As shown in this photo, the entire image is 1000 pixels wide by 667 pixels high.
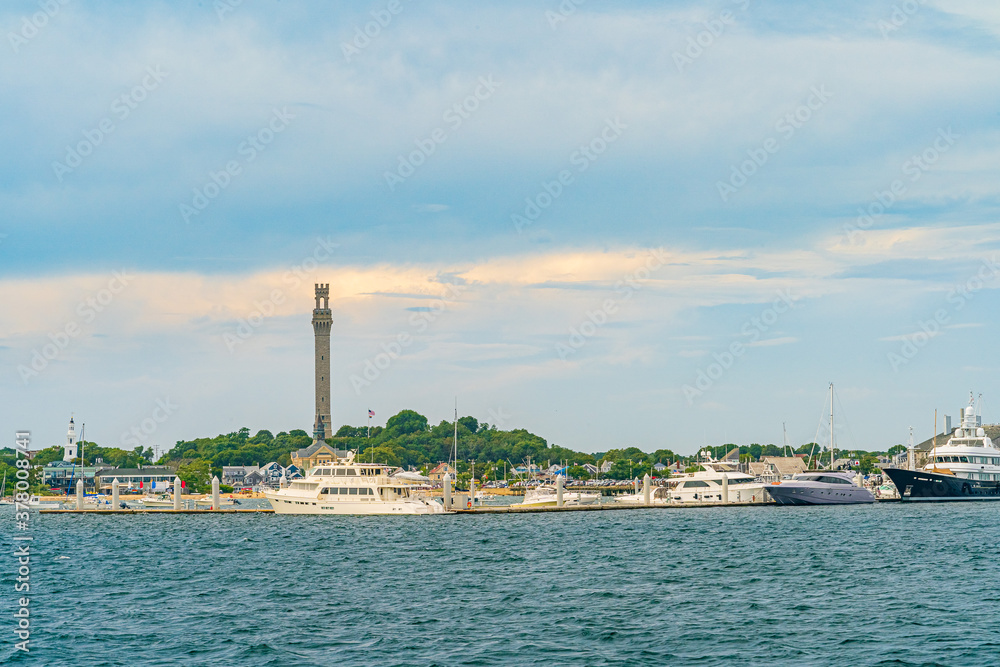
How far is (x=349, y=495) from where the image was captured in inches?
3428

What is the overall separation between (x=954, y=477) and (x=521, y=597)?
264 feet

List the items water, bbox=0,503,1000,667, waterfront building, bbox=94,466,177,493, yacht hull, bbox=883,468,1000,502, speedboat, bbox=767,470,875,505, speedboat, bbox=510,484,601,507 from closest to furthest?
water, bbox=0,503,1000,667, speedboat, bbox=767,470,875,505, speedboat, bbox=510,484,601,507, yacht hull, bbox=883,468,1000,502, waterfront building, bbox=94,466,177,493

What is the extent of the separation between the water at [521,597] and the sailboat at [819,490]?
27.2 m

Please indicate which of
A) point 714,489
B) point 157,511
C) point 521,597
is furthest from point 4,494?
point 521,597

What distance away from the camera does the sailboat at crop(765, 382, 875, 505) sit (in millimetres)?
99375

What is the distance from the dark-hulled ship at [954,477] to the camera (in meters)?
107

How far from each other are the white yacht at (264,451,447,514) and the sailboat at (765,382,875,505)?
107 ft

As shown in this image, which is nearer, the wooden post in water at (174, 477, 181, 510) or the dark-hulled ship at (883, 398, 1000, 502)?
the wooden post in water at (174, 477, 181, 510)

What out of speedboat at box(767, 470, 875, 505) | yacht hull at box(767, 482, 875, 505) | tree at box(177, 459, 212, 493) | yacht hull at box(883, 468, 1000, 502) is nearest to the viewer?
yacht hull at box(767, 482, 875, 505)

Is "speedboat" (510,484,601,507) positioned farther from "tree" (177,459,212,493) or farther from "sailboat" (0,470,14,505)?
"sailboat" (0,470,14,505)

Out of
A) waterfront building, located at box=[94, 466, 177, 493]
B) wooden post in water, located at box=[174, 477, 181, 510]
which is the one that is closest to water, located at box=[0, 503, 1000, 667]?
wooden post in water, located at box=[174, 477, 181, 510]

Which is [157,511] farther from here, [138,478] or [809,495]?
[138,478]

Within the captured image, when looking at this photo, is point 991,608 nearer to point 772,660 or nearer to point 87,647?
Answer: point 772,660

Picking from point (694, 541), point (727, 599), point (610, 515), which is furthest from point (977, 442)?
point (727, 599)
